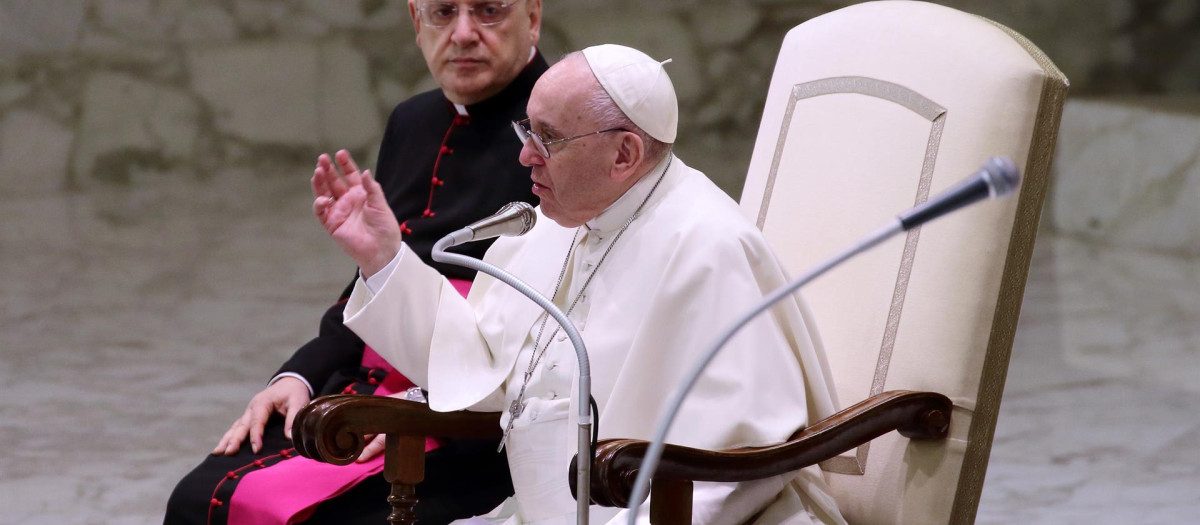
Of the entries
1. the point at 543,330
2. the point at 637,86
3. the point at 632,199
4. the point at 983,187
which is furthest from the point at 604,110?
the point at 983,187

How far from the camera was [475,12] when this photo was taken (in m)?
2.94

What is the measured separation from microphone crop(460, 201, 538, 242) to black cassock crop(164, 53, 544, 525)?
91cm

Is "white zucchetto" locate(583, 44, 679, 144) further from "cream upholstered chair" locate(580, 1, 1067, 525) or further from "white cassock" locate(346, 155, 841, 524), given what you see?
"cream upholstered chair" locate(580, 1, 1067, 525)

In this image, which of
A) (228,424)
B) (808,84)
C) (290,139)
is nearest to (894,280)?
(808,84)

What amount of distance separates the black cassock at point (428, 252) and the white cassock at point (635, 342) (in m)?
0.18

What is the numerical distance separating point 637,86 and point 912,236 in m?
0.52

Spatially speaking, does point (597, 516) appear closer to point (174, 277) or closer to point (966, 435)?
point (966, 435)

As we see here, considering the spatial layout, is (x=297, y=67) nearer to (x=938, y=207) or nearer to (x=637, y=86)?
(x=637, y=86)

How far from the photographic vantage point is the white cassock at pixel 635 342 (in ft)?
6.87

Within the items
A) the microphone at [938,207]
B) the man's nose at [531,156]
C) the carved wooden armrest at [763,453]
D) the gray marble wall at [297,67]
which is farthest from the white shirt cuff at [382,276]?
the gray marble wall at [297,67]

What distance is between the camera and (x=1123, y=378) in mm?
5145

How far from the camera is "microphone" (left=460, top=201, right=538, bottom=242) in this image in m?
1.81

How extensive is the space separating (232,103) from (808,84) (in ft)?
21.3

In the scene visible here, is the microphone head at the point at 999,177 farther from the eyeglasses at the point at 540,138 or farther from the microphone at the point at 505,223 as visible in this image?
the eyeglasses at the point at 540,138
